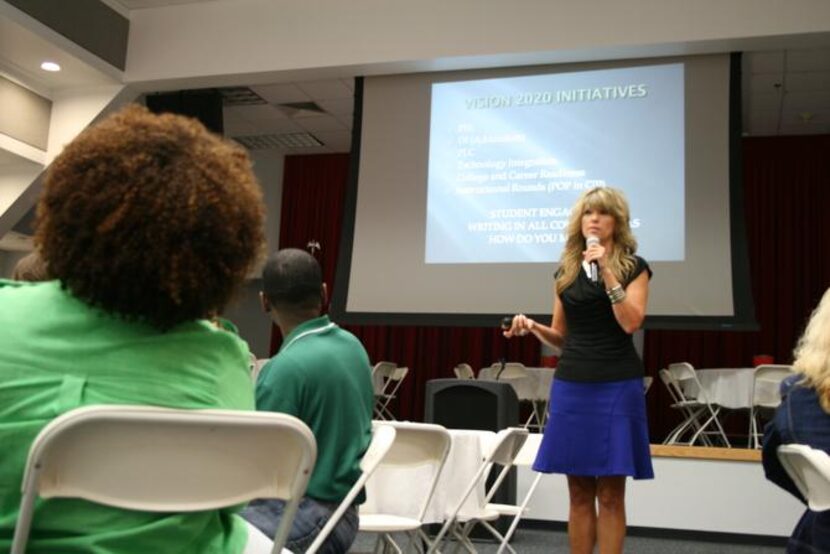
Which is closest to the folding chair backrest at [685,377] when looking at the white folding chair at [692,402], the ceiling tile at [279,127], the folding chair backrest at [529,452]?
the white folding chair at [692,402]

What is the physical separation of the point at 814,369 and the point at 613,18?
4.82 metres

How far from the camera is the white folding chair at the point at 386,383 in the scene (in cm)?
926

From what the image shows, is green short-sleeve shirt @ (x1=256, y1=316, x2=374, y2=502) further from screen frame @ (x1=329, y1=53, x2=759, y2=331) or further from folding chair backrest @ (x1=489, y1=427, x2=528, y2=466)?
screen frame @ (x1=329, y1=53, x2=759, y2=331)

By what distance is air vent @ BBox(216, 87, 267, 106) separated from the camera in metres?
7.89

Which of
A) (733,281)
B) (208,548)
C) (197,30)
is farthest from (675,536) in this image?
(197,30)

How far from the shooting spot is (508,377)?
838 centimetres

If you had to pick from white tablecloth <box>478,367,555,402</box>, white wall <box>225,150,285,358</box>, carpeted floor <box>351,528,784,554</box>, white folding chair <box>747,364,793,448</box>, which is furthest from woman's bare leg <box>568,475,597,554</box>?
white wall <box>225,150,285,358</box>

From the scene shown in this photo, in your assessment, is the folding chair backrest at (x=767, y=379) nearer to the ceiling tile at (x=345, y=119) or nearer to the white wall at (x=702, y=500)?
the white wall at (x=702, y=500)

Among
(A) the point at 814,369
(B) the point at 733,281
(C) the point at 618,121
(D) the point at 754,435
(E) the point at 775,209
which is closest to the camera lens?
(A) the point at 814,369

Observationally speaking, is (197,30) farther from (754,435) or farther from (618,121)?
(754,435)

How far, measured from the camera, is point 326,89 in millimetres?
7809

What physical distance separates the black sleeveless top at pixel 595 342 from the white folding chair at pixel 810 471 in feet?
3.15

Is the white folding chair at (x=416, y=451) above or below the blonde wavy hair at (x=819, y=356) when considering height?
below

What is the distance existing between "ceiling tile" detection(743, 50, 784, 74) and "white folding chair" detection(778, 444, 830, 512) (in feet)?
19.1
